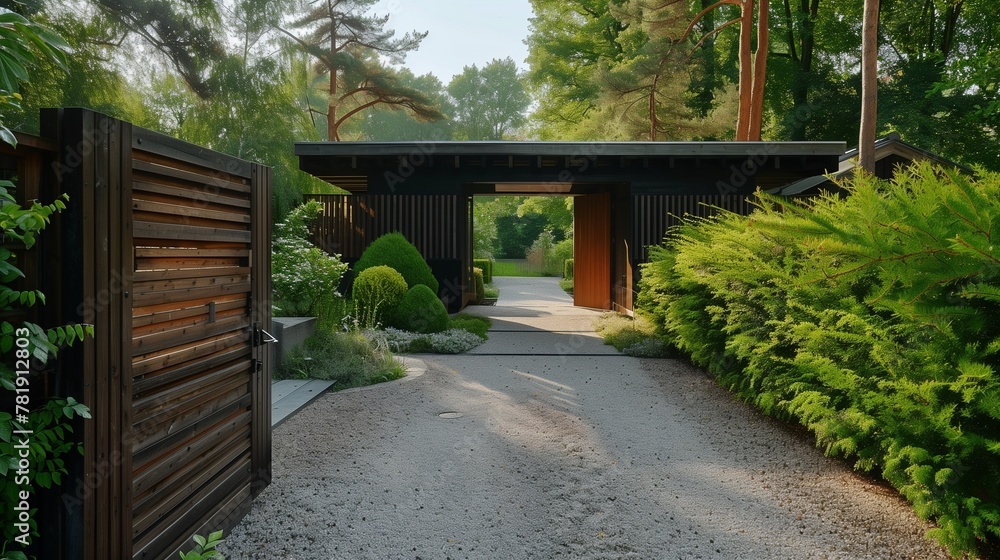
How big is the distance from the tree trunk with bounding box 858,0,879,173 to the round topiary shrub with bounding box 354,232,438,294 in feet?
21.7

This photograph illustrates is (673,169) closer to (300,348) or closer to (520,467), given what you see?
(300,348)

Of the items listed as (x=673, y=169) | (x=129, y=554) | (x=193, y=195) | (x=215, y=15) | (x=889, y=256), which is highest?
(x=215, y=15)

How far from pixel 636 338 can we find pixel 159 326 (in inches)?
291

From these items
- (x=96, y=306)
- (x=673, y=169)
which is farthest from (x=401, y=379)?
(x=673, y=169)

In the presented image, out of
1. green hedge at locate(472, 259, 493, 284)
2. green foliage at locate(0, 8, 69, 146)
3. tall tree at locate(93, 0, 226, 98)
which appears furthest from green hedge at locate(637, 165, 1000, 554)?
green hedge at locate(472, 259, 493, 284)

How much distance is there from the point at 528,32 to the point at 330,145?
1782 cm

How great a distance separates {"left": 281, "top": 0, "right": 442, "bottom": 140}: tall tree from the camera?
20672 millimetres

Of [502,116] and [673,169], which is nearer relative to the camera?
[673,169]

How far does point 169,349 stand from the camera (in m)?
2.66

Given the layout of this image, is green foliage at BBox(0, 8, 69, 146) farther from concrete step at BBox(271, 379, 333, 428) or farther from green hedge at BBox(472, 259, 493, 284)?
green hedge at BBox(472, 259, 493, 284)

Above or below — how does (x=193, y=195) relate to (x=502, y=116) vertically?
below

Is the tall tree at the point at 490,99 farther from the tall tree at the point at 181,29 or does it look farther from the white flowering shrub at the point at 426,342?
the white flowering shrub at the point at 426,342

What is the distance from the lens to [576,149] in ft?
36.6

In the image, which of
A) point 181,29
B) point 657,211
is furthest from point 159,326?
point 181,29
